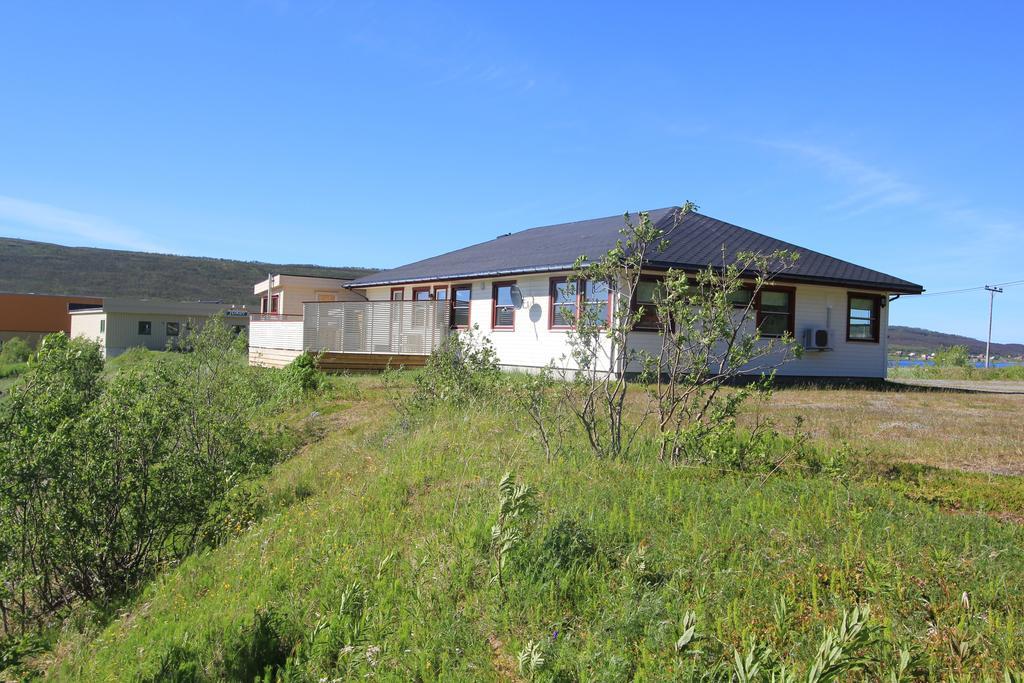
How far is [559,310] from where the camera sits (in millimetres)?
18344

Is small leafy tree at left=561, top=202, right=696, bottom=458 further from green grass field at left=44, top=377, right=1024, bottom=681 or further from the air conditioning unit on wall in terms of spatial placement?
the air conditioning unit on wall

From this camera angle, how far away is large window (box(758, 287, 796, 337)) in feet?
62.2

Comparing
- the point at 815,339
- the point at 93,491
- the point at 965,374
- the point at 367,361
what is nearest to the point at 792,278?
the point at 815,339

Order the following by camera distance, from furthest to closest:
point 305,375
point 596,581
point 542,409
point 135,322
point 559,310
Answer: point 135,322 → point 559,310 → point 305,375 → point 542,409 → point 596,581

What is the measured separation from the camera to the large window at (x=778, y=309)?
19.0 m

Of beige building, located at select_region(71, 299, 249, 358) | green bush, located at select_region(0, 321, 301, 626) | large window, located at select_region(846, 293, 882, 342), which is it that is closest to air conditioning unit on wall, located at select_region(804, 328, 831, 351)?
large window, located at select_region(846, 293, 882, 342)

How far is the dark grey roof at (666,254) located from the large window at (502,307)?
21.8 inches

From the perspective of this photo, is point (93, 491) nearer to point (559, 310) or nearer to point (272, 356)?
point (559, 310)

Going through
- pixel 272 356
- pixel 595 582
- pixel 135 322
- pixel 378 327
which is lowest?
pixel 595 582

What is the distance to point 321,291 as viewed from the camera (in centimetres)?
2958

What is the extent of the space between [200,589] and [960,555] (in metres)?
5.90

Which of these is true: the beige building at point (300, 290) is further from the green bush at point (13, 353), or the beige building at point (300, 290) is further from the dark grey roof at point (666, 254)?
the green bush at point (13, 353)

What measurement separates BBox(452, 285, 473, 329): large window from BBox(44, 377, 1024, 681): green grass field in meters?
15.1

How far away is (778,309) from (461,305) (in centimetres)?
909
